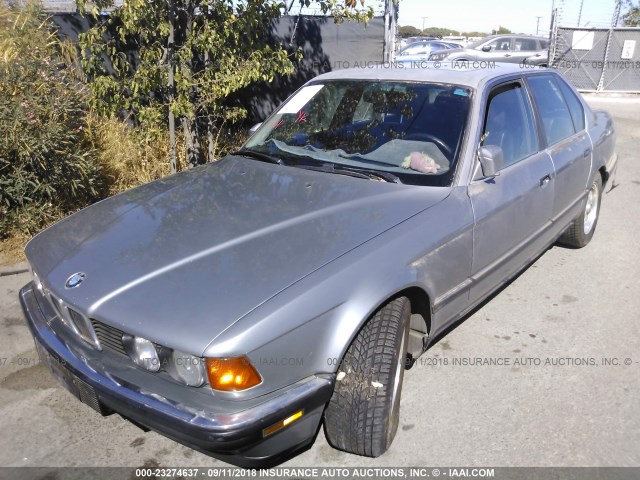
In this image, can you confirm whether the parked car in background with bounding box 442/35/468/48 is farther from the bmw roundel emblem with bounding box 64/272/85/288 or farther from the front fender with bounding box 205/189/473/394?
the bmw roundel emblem with bounding box 64/272/85/288

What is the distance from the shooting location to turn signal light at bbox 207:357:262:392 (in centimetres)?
194

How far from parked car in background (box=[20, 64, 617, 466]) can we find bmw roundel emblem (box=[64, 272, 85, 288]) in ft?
0.10

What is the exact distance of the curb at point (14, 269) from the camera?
447 centimetres

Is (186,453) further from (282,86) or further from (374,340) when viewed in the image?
(282,86)

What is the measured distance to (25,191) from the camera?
4824 mm

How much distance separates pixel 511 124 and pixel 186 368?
8.37 ft

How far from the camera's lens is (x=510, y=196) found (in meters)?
3.22

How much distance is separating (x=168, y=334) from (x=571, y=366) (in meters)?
2.42

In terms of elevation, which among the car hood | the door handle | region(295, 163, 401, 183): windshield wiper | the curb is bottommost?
the curb

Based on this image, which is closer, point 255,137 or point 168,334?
point 168,334

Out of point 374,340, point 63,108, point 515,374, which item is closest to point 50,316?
point 374,340

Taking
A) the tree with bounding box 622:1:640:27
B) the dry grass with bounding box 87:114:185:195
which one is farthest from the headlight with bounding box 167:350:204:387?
the tree with bounding box 622:1:640:27

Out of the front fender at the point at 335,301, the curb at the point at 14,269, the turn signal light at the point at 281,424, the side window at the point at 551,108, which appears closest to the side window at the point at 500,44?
the side window at the point at 551,108

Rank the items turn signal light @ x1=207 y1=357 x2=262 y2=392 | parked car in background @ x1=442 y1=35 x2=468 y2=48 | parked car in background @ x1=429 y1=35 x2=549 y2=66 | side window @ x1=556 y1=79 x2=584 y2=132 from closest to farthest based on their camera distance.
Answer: turn signal light @ x1=207 y1=357 x2=262 y2=392, side window @ x1=556 y1=79 x2=584 y2=132, parked car in background @ x1=429 y1=35 x2=549 y2=66, parked car in background @ x1=442 y1=35 x2=468 y2=48
